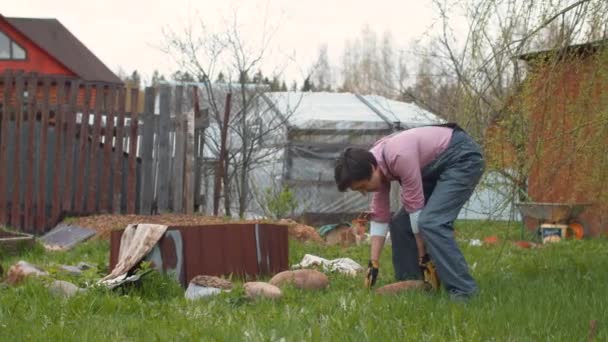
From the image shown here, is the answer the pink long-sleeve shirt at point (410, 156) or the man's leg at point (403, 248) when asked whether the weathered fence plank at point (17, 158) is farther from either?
the pink long-sleeve shirt at point (410, 156)

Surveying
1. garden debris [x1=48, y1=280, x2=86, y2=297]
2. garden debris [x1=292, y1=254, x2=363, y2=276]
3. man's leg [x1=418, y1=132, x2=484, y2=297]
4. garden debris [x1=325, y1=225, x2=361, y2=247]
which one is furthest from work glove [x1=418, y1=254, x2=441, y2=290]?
garden debris [x1=325, y1=225, x2=361, y2=247]

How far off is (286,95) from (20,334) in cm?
1925

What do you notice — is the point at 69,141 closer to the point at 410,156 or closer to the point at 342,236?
the point at 342,236

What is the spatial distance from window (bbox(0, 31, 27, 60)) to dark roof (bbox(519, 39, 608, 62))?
99.7 ft

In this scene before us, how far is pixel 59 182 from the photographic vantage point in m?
13.8

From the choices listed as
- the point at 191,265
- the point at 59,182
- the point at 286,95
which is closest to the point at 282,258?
the point at 191,265

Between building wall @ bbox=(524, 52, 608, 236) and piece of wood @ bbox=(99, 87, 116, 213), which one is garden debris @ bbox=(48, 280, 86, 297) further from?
piece of wood @ bbox=(99, 87, 116, 213)

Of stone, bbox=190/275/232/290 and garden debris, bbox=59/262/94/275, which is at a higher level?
stone, bbox=190/275/232/290

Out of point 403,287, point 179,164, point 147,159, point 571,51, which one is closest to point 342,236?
point 179,164

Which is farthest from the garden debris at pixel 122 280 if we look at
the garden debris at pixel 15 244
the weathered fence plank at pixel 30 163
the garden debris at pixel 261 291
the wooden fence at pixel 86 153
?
the weathered fence plank at pixel 30 163

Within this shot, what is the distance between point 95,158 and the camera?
13914 mm

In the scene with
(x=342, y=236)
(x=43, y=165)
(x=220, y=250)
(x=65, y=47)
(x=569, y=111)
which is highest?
(x=65, y=47)

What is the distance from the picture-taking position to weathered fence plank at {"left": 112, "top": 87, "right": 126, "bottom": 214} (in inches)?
548

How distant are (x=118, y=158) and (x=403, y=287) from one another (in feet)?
26.9
